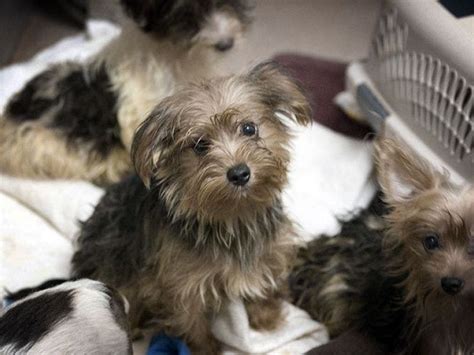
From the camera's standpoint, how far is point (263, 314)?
2.18m

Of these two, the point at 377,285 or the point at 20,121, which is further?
the point at 20,121

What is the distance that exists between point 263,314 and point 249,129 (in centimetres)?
72

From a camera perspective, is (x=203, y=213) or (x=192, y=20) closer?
(x=203, y=213)

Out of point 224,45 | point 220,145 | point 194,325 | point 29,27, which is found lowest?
point 29,27

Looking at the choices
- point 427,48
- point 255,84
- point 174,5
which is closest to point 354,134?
point 427,48

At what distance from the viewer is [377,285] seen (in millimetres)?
1987

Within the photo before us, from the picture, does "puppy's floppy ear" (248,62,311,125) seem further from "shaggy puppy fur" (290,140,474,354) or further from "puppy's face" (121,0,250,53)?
"puppy's face" (121,0,250,53)

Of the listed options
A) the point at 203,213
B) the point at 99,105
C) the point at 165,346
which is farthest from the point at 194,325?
the point at 99,105

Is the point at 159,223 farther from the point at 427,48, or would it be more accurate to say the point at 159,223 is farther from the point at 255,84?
the point at 427,48

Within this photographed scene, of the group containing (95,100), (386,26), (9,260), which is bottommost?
(9,260)

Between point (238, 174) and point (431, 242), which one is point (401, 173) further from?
point (238, 174)

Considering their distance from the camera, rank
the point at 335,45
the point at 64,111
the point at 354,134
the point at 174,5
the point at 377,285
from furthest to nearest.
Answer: the point at 335,45
the point at 354,134
the point at 64,111
the point at 174,5
the point at 377,285

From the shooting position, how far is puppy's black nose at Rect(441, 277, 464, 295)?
5.06ft

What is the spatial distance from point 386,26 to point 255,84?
3.29 ft
